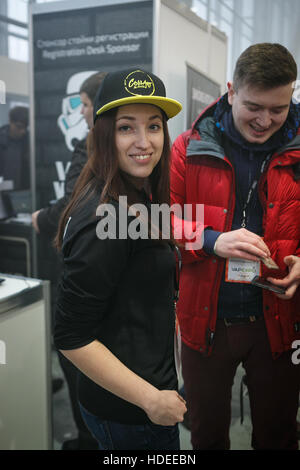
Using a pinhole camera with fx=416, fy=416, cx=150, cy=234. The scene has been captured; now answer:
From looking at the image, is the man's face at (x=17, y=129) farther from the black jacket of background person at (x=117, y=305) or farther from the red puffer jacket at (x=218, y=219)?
the black jacket of background person at (x=117, y=305)

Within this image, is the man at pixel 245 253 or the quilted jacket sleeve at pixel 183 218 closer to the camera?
the man at pixel 245 253

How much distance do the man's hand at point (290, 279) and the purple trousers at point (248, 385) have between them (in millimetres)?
162

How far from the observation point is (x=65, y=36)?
2234 mm

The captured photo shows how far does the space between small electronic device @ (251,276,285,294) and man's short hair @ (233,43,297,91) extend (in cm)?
53

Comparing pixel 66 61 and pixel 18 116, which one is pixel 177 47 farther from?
pixel 18 116

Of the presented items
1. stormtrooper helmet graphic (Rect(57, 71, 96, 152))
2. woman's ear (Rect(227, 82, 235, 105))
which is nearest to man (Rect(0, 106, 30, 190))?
stormtrooper helmet graphic (Rect(57, 71, 96, 152))

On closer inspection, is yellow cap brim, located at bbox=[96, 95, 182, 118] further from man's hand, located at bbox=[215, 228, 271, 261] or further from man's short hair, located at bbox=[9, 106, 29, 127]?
man's short hair, located at bbox=[9, 106, 29, 127]

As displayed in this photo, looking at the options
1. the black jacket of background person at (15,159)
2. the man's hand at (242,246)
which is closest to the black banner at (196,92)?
the man's hand at (242,246)

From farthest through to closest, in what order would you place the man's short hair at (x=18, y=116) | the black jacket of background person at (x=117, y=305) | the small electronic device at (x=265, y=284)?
the man's short hair at (x=18, y=116), the small electronic device at (x=265, y=284), the black jacket of background person at (x=117, y=305)

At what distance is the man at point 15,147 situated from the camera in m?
A: 2.98

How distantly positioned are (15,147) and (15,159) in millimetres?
92

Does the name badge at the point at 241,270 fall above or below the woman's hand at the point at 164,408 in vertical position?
above

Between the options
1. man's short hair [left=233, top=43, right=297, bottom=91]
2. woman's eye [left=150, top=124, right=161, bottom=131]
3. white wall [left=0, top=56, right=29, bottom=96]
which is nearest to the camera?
woman's eye [left=150, top=124, right=161, bottom=131]

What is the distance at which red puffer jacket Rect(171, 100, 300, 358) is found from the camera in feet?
4.02
